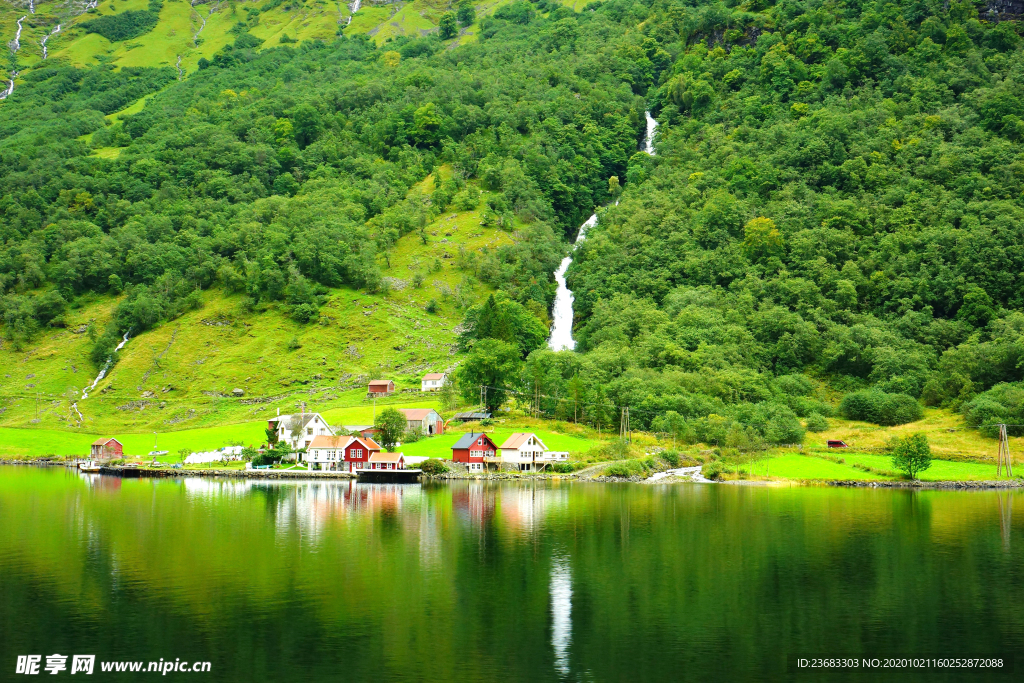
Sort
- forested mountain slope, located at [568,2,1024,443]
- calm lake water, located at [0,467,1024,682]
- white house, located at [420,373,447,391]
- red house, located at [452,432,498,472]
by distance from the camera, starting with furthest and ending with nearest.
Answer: white house, located at [420,373,447,391]
forested mountain slope, located at [568,2,1024,443]
red house, located at [452,432,498,472]
calm lake water, located at [0,467,1024,682]

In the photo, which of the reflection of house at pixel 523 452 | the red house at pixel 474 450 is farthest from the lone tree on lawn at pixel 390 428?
the reflection of house at pixel 523 452

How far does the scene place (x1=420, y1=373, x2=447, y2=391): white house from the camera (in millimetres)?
121312

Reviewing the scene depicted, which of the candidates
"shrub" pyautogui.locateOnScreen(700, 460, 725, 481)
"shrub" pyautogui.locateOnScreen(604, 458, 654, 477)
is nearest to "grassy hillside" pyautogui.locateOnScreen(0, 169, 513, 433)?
"shrub" pyautogui.locateOnScreen(604, 458, 654, 477)

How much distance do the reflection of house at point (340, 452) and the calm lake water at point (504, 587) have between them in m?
27.7

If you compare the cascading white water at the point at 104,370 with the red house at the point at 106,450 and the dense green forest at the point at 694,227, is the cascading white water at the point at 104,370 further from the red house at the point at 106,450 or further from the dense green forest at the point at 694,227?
the red house at the point at 106,450

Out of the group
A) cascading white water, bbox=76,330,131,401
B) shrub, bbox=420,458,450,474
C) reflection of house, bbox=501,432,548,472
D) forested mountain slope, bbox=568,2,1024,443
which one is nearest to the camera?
shrub, bbox=420,458,450,474

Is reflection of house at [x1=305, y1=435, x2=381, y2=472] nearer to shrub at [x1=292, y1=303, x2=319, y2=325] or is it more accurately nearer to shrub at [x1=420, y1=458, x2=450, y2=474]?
shrub at [x1=420, y1=458, x2=450, y2=474]

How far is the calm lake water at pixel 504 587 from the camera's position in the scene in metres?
29.0

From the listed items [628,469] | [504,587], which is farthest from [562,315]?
[504,587]

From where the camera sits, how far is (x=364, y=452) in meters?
94.4

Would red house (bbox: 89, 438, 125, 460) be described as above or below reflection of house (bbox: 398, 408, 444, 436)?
below

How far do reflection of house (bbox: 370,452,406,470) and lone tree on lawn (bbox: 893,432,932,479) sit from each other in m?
49.6

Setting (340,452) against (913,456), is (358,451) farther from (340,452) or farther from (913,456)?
(913,456)

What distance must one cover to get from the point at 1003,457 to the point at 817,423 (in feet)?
66.0
